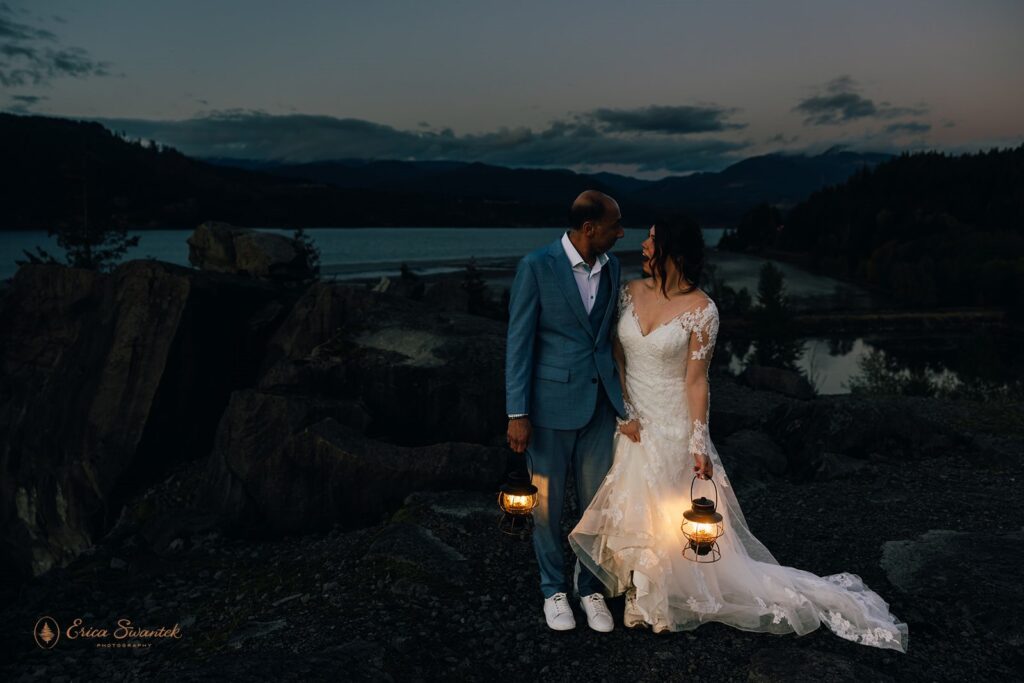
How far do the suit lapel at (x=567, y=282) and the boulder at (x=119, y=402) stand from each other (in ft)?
24.2

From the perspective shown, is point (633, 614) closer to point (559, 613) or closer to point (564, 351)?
point (559, 613)

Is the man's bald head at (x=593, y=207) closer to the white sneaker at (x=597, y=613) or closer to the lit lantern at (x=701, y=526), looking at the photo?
the lit lantern at (x=701, y=526)

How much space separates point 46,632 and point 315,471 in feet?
8.58

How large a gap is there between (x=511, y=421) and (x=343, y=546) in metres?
3.06

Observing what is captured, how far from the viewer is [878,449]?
8.45 meters

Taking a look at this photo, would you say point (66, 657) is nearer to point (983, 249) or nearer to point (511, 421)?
point (511, 421)

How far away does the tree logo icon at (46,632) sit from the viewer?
5176mm

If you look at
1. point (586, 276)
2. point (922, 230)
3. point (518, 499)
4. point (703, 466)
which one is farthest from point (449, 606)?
point (922, 230)

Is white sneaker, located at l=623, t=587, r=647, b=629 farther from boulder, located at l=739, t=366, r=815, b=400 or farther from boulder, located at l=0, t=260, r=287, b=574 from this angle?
boulder, located at l=739, t=366, r=815, b=400

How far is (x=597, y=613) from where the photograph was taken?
14.2ft

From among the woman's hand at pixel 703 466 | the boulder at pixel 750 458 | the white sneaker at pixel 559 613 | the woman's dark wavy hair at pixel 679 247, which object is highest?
the woman's dark wavy hair at pixel 679 247

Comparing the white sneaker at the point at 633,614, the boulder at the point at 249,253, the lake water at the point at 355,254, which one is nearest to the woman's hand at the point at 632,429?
the white sneaker at the point at 633,614

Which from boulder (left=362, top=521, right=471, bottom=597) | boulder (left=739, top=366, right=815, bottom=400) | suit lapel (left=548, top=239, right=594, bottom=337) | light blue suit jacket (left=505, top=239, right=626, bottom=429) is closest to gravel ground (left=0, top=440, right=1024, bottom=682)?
boulder (left=362, top=521, right=471, bottom=597)

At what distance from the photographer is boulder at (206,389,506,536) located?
704 centimetres
